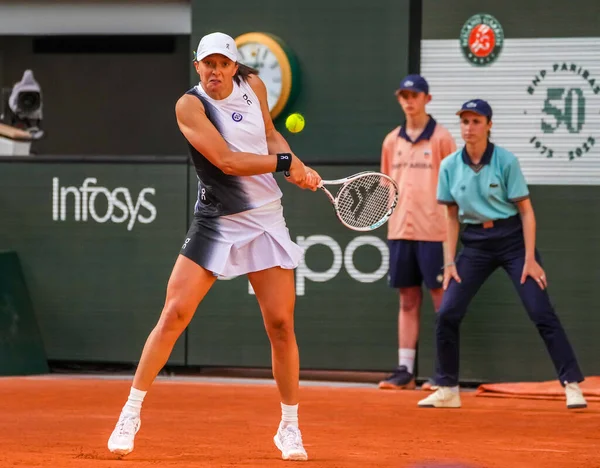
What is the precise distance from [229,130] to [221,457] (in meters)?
1.63

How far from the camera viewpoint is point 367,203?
23.4 feet

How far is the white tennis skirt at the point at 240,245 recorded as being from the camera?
620 cm

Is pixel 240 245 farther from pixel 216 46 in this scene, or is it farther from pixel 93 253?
pixel 93 253

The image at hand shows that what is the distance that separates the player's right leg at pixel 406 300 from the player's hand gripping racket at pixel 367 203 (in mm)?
2219

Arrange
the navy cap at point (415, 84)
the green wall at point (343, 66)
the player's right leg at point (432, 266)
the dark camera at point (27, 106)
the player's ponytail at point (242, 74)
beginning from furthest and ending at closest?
the dark camera at point (27, 106)
the green wall at point (343, 66)
the player's right leg at point (432, 266)
the navy cap at point (415, 84)
the player's ponytail at point (242, 74)

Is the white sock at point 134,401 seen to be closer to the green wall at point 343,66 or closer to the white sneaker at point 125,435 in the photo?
the white sneaker at point 125,435

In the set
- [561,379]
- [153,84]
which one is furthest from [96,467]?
[153,84]

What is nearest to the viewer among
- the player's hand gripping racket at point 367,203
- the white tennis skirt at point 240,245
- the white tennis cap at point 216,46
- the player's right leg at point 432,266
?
the white tennis cap at point 216,46

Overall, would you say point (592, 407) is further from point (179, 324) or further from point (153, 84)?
point (153, 84)

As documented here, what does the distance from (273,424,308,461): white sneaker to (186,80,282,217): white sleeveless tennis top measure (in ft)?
3.64

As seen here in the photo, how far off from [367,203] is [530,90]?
125 inches

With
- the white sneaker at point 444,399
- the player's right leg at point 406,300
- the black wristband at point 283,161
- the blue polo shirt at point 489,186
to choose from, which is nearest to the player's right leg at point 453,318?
the white sneaker at point 444,399

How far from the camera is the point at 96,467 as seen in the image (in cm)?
599

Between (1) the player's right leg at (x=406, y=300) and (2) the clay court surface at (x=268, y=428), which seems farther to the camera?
(1) the player's right leg at (x=406, y=300)
